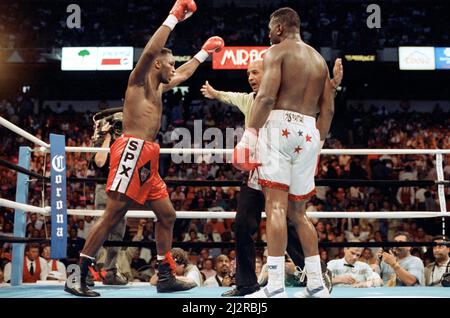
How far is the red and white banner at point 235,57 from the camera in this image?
13492mm

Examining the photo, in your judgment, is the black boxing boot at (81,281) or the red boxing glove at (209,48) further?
the red boxing glove at (209,48)

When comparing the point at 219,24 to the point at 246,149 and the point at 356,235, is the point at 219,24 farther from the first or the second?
the point at 246,149

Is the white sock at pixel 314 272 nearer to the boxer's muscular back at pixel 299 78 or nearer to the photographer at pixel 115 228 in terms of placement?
the boxer's muscular back at pixel 299 78

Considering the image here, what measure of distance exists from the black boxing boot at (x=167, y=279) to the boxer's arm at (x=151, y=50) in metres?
1.11

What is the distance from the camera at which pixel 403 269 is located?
4.32m

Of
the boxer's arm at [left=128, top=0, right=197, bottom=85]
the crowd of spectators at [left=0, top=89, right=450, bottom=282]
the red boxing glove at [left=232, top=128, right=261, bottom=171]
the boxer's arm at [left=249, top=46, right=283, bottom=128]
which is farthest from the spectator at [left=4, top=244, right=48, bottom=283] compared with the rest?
the boxer's arm at [left=249, top=46, right=283, bottom=128]

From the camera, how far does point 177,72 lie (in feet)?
11.8

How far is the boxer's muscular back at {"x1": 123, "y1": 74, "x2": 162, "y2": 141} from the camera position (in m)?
3.04

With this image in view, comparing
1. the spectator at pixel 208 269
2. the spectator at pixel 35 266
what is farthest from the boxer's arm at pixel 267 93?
the spectator at pixel 35 266

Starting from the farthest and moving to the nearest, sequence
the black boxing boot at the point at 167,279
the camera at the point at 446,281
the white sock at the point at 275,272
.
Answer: the camera at the point at 446,281, the black boxing boot at the point at 167,279, the white sock at the point at 275,272

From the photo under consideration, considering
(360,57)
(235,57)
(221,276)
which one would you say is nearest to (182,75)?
(221,276)

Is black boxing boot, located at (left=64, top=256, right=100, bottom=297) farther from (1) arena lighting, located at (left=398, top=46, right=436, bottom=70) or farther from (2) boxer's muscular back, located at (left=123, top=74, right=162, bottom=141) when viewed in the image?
(1) arena lighting, located at (left=398, top=46, right=436, bottom=70)
